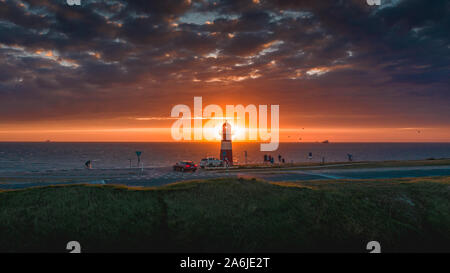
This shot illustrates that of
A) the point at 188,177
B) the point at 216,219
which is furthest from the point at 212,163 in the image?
the point at 216,219

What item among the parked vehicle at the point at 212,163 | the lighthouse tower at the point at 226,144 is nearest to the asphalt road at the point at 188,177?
the parked vehicle at the point at 212,163

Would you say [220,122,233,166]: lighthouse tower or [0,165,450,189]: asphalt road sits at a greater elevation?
[220,122,233,166]: lighthouse tower

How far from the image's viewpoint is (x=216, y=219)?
10898 mm

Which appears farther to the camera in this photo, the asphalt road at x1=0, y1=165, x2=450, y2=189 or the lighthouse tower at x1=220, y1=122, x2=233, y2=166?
the lighthouse tower at x1=220, y1=122, x2=233, y2=166

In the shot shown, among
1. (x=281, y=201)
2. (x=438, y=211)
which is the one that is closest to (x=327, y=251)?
(x=281, y=201)

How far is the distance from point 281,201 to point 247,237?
247 centimetres

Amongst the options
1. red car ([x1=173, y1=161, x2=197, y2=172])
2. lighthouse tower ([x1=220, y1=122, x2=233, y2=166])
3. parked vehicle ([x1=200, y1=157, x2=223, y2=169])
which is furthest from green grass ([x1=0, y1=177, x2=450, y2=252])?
lighthouse tower ([x1=220, y1=122, x2=233, y2=166])

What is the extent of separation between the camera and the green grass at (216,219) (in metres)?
10.2

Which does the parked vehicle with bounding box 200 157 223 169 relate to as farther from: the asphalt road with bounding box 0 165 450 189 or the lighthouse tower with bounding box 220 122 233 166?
the asphalt road with bounding box 0 165 450 189

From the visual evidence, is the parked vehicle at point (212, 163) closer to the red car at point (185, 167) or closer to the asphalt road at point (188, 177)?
the red car at point (185, 167)

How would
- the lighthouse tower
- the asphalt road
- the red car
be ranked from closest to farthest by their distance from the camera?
the asphalt road
the red car
the lighthouse tower

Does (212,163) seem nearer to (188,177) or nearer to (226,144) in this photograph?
(226,144)

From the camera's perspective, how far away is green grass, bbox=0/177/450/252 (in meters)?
10.2

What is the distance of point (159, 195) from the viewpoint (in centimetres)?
1222
